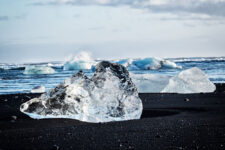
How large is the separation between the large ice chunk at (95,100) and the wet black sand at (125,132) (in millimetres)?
206

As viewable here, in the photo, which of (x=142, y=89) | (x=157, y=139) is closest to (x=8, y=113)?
(x=157, y=139)

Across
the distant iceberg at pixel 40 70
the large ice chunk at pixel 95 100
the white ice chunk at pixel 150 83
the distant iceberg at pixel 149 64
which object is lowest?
the large ice chunk at pixel 95 100

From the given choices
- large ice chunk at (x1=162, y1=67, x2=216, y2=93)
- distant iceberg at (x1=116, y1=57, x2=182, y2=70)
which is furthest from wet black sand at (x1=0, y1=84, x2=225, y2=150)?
distant iceberg at (x1=116, y1=57, x2=182, y2=70)

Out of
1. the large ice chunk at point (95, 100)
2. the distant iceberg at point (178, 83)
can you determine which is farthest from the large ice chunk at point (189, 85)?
the large ice chunk at point (95, 100)

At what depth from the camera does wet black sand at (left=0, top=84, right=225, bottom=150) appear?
2903 millimetres

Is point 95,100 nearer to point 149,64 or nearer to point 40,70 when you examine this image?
point 40,70

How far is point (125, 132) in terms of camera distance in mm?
3428

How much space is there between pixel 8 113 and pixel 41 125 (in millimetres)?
1193

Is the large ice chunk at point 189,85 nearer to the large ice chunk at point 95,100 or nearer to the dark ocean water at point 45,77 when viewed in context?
the dark ocean water at point 45,77

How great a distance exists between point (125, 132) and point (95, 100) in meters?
1.21

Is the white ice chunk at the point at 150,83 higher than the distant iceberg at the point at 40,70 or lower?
lower

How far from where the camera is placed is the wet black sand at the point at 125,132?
290 cm

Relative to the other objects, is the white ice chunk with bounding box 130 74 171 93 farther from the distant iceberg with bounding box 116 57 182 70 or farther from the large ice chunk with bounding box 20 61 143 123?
the distant iceberg with bounding box 116 57 182 70

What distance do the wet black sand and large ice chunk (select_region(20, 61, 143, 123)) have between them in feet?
0.68
